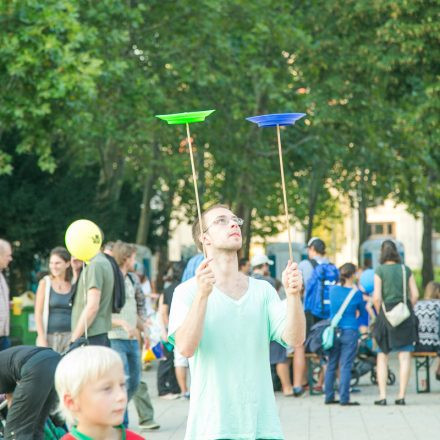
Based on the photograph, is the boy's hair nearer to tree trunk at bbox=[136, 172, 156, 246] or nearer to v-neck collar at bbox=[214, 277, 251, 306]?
v-neck collar at bbox=[214, 277, 251, 306]

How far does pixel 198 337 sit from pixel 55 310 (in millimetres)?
5659

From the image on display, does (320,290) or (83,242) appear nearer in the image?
(83,242)

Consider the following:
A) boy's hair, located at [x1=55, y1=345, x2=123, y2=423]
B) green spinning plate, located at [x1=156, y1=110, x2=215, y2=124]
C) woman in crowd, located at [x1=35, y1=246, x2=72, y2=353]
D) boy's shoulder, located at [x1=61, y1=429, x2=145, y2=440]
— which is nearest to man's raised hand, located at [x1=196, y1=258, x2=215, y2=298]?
green spinning plate, located at [x1=156, y1=110, x2=215, y2=124]

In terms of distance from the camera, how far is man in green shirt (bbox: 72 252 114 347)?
411 inches

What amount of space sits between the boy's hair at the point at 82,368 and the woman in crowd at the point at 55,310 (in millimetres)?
6612

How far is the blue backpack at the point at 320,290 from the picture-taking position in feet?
52.1

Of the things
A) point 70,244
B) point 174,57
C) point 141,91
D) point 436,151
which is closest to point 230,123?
point 174,57

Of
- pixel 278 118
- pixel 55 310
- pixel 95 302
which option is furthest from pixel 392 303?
pixel 278 118

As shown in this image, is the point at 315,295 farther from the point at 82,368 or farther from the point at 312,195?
the point at 312,195

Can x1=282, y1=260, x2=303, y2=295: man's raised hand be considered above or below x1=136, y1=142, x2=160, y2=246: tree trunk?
below

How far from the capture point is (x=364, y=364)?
17297 millimetres

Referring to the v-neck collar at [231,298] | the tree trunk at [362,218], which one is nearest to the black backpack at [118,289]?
the v-neck collar at [231,298]

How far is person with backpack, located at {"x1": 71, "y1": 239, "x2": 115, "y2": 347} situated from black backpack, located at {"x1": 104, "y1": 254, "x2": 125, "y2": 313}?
12cm

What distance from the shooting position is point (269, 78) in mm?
31016
